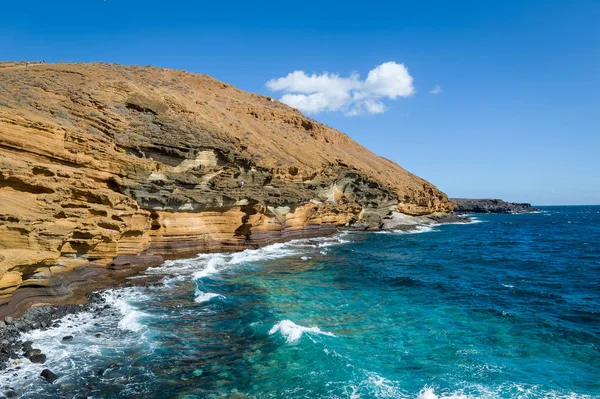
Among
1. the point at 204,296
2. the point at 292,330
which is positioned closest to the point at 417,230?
the point at 204,296

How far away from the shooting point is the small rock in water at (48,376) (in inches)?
417

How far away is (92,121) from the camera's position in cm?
2572

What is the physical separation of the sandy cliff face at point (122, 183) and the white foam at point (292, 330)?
9.71m

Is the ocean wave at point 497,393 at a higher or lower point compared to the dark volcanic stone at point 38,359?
lower

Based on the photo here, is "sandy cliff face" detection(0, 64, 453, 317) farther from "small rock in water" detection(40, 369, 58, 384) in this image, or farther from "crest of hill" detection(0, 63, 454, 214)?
"small rock in water" detection(40, 369, 58, 384)

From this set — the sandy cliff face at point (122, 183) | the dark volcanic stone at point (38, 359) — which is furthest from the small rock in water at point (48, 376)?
the sandy cliff face at point (122, 183)

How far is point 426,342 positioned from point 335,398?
5354mm

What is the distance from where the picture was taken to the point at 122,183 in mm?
23656

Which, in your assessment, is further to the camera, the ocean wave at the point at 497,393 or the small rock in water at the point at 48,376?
the small rock in water at the point at 48,376

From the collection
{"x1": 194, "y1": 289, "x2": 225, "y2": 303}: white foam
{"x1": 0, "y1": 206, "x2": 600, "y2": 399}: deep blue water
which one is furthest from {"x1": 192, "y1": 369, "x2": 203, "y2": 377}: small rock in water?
{"x1": 194, "y1": 289, "x2": 225, "y2": 303}: white foam

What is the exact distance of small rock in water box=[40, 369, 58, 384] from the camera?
10594 millimetres

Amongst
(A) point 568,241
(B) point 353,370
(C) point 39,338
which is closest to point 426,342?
(B) point 353,370

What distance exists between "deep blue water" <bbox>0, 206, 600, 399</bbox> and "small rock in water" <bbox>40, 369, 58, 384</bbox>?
0.78 ft

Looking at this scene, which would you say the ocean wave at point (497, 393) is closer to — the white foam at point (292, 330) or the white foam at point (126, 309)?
the white foam at point (292, 330)
